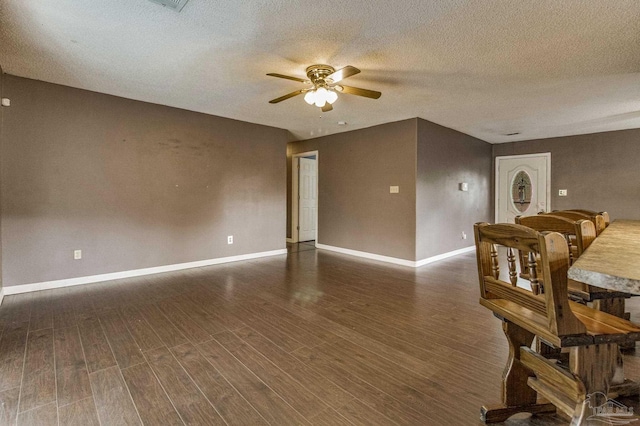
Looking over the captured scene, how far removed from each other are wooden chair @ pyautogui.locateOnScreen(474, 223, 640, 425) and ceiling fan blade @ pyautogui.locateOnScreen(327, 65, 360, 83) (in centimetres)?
180

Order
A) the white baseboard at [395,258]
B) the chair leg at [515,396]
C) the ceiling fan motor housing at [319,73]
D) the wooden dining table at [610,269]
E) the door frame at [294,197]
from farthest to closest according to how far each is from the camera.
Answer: the door frame at [294,197] < the white baseboard at [395,258] < the ceiling fan motor housing at [319,73] < the chair leg at [515,396] < the wooden dining table at [610,269]

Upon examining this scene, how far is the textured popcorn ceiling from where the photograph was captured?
2.16 meters

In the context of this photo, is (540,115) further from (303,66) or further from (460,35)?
(303,66)

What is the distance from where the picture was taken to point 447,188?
577 cm

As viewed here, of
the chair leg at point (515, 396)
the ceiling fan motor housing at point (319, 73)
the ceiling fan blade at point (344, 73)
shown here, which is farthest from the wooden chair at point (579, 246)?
the ceiling fan motor housing at point (319, 73)

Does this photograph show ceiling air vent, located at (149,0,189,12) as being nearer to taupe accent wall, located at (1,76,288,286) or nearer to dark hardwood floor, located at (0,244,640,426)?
dark hardwood floor, located at (0,244,640,426)

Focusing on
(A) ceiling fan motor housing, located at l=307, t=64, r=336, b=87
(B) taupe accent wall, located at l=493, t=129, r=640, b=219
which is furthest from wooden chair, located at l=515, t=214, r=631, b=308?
(B) taupe accent wall, located at l=493, t=129, r=640, b=219

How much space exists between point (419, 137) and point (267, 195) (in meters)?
2.87

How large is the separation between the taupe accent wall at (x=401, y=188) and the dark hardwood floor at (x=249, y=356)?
5.41ft

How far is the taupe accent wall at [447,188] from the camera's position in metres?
5.16

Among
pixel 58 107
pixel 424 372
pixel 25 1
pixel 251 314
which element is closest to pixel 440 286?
pixel 424 372

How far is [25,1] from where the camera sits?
2072 millimetres

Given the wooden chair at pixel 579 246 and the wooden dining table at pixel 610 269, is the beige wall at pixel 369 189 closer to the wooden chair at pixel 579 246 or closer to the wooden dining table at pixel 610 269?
the wooden chair at pixel 579 246

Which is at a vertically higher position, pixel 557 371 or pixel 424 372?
pixel 557 371
